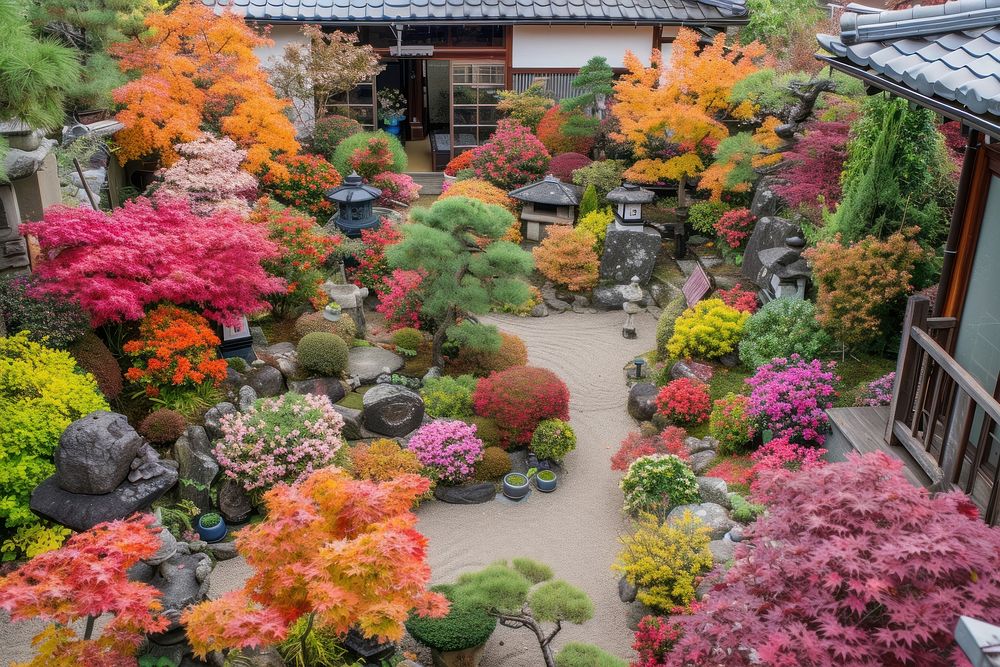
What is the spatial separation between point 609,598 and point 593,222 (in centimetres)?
970

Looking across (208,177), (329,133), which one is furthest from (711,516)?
(329,133)

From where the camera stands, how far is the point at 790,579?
4.95 meters

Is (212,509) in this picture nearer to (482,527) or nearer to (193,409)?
(193,409)

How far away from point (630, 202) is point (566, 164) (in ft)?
10.1

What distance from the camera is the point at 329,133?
2003cm

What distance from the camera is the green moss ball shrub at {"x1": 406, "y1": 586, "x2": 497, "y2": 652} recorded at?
7648 millimetres

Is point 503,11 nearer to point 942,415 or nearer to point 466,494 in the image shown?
point 466,494

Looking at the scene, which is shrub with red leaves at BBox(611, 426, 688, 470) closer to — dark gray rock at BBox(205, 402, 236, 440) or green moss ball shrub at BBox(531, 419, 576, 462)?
green moss ball shrub at BBox(531, 419, 576, 462)

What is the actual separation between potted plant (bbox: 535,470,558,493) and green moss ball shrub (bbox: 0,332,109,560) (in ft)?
16.8

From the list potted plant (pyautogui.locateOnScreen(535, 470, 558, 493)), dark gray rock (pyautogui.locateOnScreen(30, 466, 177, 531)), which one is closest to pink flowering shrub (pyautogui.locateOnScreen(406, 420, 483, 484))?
potted plant (pyautogui.locateOnScreen(535, 470, 558, 493))

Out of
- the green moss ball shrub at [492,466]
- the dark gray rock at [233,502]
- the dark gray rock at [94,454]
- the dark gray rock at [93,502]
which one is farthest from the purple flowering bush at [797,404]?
the dark gray rock at [94,454]

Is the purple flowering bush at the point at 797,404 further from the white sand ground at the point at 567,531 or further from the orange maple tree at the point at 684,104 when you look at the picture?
the orange maple tree at the point at 684,104

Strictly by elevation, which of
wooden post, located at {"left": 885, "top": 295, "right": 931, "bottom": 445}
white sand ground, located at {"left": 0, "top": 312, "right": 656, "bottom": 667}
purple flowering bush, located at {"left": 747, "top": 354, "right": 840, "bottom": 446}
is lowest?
white sand ground, located at {"left": 0, "top": 312, "right": 656, "bottom": 667}

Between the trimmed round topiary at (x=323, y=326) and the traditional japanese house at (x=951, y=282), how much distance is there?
7.41m
